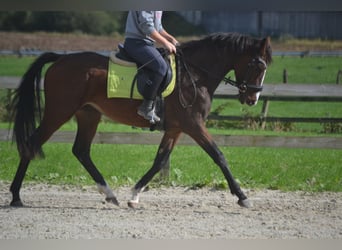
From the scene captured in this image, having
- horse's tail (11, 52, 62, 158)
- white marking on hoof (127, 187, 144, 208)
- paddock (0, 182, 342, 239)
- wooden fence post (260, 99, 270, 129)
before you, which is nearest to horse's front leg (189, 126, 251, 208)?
paddock (0, 182, 342, 239)

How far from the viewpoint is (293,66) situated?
26.3 feet

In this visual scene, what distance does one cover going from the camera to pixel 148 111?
6.36m

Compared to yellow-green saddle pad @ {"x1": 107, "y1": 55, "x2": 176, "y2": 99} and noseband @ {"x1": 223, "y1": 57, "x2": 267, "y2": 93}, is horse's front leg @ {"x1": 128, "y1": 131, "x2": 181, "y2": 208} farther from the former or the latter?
noseband @ {"x1": 223, "y1": 57, "x2": 267, "y2": 93}

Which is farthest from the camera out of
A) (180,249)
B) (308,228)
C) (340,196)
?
(340,196)

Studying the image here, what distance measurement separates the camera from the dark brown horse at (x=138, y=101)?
6.43 meters

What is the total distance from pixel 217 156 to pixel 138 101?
0.91 m

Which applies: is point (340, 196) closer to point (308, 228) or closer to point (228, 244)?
point (308, 228)

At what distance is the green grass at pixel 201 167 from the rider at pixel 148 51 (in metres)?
1.58

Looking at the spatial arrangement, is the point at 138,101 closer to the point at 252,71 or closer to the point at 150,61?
the point at 150,61

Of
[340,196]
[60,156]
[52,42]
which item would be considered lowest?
[60,156]

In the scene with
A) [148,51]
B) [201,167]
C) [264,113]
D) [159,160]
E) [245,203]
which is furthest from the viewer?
[264,113]

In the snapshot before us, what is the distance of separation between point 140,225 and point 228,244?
85 cm

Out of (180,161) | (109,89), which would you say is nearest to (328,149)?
(180,161)

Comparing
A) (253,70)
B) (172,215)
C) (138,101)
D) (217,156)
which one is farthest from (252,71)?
(172,215)
